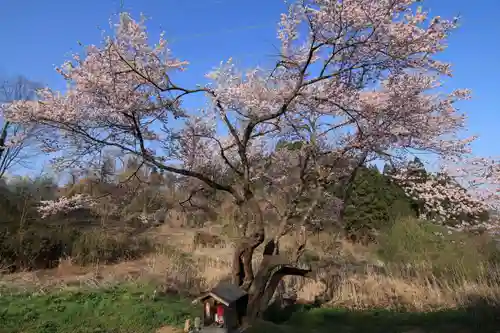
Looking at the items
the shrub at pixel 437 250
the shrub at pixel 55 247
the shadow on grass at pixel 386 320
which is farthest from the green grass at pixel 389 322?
the shrub at pixel 55 247

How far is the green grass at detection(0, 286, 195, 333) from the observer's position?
5.14m

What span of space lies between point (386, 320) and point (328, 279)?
2162mm

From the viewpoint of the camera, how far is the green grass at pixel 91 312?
5145 millimetres

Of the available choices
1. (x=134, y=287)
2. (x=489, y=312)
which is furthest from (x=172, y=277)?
(x=489, y=312)

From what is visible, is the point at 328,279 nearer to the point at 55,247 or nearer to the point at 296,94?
the point at 296,94

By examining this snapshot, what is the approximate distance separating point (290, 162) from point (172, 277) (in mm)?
3185

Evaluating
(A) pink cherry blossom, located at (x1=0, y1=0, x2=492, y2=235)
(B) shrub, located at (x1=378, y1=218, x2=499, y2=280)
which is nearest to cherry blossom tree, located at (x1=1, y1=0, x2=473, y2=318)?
(A) pink cherry blossom, located at (x1=0, y1=0, x2=492, y2=235)

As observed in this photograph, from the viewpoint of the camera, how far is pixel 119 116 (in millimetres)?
5754

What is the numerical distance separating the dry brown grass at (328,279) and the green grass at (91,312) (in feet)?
3.46

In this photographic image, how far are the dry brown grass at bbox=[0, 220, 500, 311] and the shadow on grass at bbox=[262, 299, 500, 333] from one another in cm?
61

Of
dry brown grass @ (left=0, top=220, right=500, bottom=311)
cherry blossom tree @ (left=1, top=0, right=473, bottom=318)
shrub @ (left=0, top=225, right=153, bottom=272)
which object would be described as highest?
cherry blossom tree @ (left=1, top=0, right=473, bottom=318)

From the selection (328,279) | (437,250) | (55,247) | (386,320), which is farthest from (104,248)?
(437,250)

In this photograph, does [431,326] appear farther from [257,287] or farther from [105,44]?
[105,44]

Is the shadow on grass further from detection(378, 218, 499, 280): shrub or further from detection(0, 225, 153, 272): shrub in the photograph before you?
detection(0, 225, 153, 272): shrub
